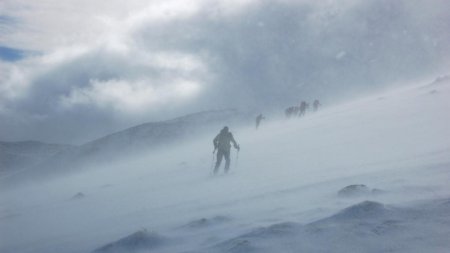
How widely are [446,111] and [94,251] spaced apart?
1486 centimetres

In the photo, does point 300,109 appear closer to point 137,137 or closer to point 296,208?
point 296,208

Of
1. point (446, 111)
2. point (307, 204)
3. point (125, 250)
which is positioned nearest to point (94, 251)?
point (125, 250)

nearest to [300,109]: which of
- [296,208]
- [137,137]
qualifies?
[296,208]

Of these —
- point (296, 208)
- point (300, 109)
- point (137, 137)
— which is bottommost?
point (296, 208)

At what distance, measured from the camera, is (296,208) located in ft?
27.6

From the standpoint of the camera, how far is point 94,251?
8000 millimetres

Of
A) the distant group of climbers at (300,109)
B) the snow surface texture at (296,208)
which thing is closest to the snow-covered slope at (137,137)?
the distant group of climbers at (300,109)

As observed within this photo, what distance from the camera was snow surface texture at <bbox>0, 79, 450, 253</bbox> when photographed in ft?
20.3

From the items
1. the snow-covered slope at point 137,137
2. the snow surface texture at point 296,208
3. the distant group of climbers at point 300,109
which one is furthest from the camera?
the snow-covered slope at point 137,137

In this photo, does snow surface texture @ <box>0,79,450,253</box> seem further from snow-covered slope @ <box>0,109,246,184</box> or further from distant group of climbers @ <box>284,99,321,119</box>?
snow-covered slope @ <box>0,109,246,184</box>

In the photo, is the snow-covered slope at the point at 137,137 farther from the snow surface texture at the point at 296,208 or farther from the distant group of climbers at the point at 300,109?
the snow surface texture at the point at 296,208

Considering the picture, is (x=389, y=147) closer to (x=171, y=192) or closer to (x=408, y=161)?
(x=408, y=161)

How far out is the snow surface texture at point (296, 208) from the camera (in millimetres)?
6180

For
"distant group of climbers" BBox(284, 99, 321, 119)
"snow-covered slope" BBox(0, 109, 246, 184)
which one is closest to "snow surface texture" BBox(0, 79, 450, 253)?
"distant group of climbers" BBox(284, 99, 321, 119)
